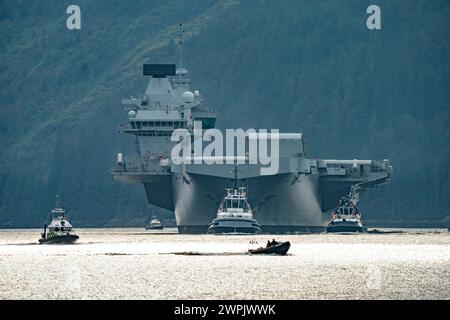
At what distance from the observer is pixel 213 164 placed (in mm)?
150375

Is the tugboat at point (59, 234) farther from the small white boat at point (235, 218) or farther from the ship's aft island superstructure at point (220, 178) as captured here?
the ship's aft island superstructure at point (220, 178)

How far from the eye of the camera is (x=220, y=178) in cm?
15175

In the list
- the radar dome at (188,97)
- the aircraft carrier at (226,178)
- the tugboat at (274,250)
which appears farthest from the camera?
the radar dome at (188,97)

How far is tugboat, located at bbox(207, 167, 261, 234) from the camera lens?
481 ft

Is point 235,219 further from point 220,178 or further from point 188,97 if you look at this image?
point 188,97

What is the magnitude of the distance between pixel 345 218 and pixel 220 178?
607 inches

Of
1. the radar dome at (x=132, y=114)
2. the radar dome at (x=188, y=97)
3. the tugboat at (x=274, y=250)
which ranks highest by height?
the radar dome at (x=188, y=97)

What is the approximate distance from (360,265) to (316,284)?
1510 centimetres

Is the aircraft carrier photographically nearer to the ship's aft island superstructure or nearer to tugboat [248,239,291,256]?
the ship's aft island superstructure

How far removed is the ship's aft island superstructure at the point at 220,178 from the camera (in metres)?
152

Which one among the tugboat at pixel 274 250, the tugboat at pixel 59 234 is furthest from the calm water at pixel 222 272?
the tugboat at pixel 59 234

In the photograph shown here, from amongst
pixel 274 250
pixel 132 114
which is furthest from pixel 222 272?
pixel 132 114

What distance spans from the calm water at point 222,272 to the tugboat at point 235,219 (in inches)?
881
